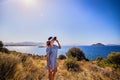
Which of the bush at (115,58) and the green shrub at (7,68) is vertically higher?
the green shrub at (7,68)

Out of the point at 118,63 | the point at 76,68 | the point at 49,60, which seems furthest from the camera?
the point at 118,63

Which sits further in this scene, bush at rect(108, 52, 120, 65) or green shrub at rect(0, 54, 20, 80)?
bush at rect(108, 52, 120, 65)

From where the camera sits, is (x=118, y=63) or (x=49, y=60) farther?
(x=118, y=63)

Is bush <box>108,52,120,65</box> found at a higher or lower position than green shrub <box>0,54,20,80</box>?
lower

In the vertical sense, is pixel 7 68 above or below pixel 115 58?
above

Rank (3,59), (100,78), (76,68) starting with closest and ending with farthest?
(3,59) → (100,78) → (76,68)

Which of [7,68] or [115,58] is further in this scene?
[115,58]

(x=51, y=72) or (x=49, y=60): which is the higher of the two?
(x=49, y=60)

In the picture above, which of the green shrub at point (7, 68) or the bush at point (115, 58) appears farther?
the bush at point (115, 58)

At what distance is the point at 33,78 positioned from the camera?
25.6ft

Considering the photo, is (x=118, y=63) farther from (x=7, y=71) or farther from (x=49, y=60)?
(x=7, y=71)

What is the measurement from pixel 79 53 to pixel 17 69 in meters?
21.2

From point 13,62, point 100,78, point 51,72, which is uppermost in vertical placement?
point 13,62

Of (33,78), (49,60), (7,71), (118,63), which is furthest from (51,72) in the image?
(118,63)
